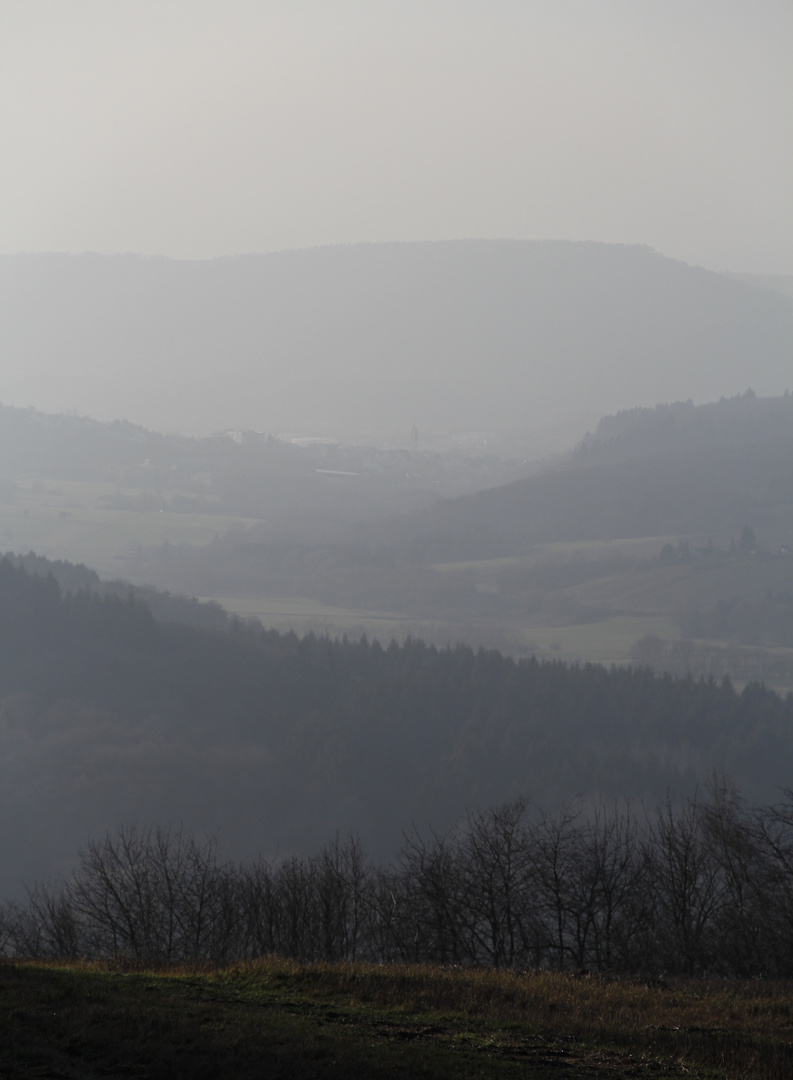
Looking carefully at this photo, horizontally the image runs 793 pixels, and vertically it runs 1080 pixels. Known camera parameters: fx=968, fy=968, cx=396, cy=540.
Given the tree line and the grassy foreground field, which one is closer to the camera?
the grassy foreground field

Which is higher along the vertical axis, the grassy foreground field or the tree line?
the grassy foreground field

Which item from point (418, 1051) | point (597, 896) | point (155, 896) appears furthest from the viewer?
point (155, 896)

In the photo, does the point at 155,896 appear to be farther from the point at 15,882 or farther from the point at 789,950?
the point at 15,882

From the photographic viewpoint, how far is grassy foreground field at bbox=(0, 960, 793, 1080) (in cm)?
1518

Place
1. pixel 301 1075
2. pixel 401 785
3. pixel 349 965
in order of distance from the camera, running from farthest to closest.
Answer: pixel 401 785 < pixel 349 965 < pixel 301 1075

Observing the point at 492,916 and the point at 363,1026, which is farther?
the point at 492,916

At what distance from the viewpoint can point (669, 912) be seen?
158 ft

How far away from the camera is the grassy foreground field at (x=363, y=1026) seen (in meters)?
15.2

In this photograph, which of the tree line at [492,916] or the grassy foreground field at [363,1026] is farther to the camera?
the tree line at [492,916]

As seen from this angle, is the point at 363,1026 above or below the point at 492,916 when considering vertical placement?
above

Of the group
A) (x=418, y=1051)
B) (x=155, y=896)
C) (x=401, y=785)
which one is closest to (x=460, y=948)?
(x=155, y=896)

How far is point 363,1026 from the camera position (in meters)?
17.8

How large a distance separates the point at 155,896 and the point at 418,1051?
4366 cm

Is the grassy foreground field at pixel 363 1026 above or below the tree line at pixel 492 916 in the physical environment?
above
